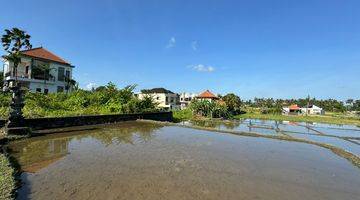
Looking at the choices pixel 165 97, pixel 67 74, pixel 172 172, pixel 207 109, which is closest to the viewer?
pixel 172 172

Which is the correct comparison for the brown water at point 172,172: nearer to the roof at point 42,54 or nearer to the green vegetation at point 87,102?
the green vegetation at point 87,102

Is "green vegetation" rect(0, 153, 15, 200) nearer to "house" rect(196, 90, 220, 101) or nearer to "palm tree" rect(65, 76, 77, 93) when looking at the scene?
"palm tree" rect(65, 76, 77, 93)

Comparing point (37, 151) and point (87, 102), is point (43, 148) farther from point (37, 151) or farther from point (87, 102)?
point (87, 102)

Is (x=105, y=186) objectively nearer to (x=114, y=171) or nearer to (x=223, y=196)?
(x=114, y=171)

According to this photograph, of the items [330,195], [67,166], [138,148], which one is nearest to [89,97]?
[138,148]

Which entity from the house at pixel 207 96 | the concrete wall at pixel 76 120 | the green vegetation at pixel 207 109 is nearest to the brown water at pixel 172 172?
the concrete wall at pixel 76 120

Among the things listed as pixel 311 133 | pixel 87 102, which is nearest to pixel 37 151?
pixel 87 102

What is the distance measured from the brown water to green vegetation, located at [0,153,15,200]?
25cm

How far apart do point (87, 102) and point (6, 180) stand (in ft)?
62.3

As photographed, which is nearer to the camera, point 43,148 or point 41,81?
point 43,148

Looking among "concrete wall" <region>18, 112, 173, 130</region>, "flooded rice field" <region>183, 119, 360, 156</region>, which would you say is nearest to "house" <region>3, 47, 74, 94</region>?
"concrete wall" <region>18, 112, 173, 130</region>

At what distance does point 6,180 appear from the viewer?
559 centimetres

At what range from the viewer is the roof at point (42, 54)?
30062mm

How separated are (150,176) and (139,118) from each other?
56.1ft
